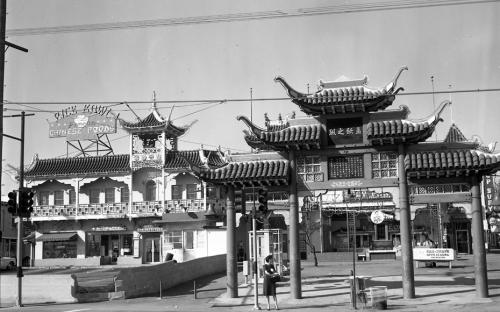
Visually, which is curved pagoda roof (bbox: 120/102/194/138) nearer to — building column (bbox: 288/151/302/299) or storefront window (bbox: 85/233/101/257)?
storefront window (bbox: 85/233/101/257)

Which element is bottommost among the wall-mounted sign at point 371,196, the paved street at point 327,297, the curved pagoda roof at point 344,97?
the paved street at point 327,297

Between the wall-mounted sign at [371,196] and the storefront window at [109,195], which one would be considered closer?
the storefront window at [109,195]

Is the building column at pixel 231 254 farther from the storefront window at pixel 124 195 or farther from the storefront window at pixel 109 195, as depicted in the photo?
the storefront window at pixel 109 195

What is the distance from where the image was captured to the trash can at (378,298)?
2064 cm

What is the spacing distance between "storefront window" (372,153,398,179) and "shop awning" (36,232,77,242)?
38.8 meters

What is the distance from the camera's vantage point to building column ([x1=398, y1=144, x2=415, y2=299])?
22.6 meters

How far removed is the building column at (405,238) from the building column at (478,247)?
7.66ft

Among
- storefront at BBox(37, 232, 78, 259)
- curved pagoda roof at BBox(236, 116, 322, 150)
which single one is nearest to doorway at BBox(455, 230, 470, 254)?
storefront at BBox(37, 232, 78, 259)

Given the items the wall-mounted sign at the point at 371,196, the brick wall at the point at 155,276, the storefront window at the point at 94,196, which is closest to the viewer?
the brick wall at the point at 155,276

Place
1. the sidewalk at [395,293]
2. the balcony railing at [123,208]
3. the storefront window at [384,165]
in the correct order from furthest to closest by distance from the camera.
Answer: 1. the balcony railing at [123,208]
2. the storefront window at [384,165]
3. the sidewalk at [395,293]

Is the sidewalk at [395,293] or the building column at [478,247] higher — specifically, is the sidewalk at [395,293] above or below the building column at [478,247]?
below

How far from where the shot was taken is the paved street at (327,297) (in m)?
21.7

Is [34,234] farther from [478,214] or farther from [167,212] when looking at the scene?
[478,214]

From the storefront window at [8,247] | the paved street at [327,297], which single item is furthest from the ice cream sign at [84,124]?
the paved street at [327,297]
